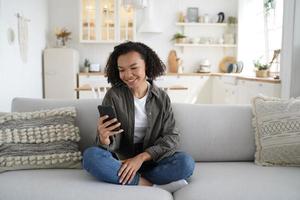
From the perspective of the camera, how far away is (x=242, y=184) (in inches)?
59.2

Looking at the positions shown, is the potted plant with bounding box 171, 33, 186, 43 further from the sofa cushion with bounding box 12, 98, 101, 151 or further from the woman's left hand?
the woman's left hand

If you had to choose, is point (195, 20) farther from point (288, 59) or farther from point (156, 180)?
point (156, 180)

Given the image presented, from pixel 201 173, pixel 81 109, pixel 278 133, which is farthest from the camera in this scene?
pixel 81 109

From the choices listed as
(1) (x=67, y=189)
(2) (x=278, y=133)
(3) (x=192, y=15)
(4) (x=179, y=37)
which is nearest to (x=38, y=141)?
(1) (x=67, y=189)

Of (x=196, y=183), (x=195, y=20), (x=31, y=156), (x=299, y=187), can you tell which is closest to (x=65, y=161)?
(x=31, y=156)

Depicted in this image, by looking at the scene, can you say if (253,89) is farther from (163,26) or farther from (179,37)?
(163,26)

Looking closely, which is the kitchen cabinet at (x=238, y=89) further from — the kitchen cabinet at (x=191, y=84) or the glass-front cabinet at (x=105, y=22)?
the glass-front cabinet at (x=105, y=22)

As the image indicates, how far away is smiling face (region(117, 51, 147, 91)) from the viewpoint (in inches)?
67.0

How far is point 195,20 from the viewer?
6.40 meters

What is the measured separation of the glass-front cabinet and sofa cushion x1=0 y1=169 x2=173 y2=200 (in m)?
4.77

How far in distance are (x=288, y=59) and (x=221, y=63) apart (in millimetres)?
2979

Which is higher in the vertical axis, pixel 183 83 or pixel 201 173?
pixel 183 83

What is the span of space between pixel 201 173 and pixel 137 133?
39cm

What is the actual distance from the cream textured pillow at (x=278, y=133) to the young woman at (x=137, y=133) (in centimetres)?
49
